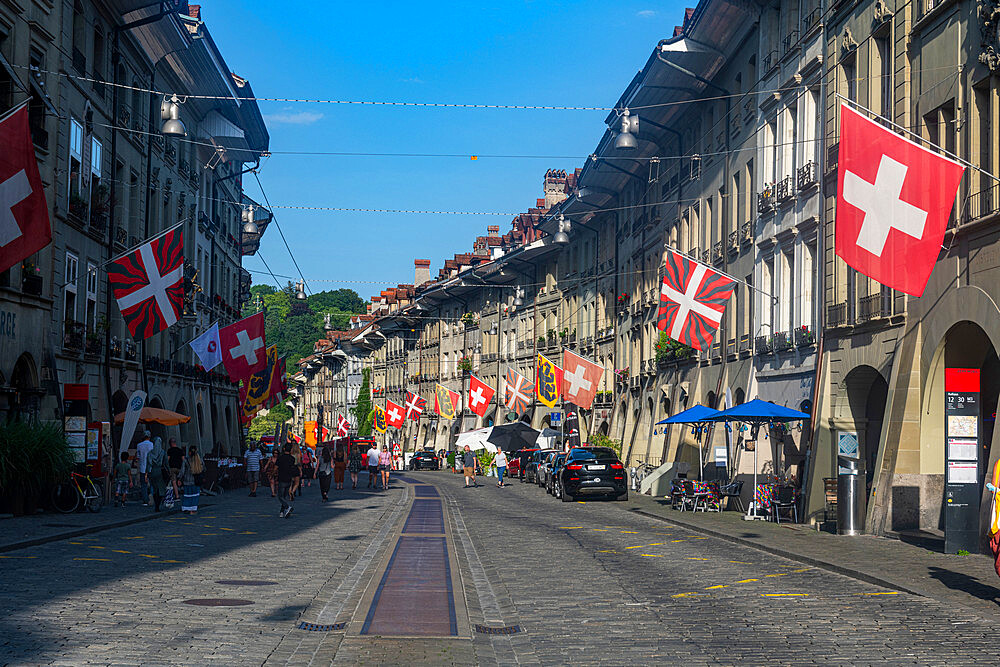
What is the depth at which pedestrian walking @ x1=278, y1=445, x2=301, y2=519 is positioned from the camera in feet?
86.2

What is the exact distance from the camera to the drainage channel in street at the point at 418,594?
409 inches

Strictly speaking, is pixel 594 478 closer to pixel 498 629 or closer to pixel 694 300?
pixel 694 300

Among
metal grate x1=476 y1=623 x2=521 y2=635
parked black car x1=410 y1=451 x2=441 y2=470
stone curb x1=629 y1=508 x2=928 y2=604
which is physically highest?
metal grate x1=476 y1=623 x2=521 y2=635

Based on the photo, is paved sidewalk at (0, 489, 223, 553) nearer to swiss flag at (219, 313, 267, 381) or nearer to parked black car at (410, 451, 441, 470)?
swiss flag at (219, 313, 267, 381)

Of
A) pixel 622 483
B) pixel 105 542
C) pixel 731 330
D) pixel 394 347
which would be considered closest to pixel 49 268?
pixel 105 542

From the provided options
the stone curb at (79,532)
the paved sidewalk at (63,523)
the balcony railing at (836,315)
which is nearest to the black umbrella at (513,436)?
the paved sidewalk at (63,523)

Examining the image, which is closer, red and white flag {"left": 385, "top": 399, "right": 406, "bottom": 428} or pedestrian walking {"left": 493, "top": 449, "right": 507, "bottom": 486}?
pedestrian walking {"left": 493, "top": 449, "right": 507, "bottom": 486}

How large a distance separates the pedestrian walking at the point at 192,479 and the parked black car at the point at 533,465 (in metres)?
16.5

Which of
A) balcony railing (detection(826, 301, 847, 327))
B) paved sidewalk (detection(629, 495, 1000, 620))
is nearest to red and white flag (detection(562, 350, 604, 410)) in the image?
paved sidewalk (detection(629, 495, 1000, 620))

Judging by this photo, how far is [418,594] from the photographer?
1280cm

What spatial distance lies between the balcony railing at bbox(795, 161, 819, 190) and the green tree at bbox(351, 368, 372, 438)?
78.7 meters

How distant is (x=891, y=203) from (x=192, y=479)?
23.5 meters

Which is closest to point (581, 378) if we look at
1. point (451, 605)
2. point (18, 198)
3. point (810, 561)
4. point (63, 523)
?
point (63, 523)

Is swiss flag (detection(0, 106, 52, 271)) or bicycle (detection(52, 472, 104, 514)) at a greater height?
swiss flag (detection(0, 106, 52, 271))
